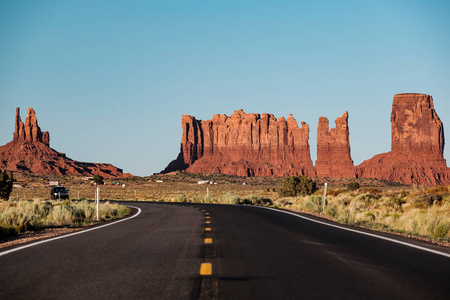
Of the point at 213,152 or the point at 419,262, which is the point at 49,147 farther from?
the point at 419,262

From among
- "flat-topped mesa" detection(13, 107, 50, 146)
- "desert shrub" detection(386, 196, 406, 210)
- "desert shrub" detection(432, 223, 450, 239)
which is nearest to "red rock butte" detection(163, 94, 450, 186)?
"flat-topped mesa" detection(13, 107, 50, 146)

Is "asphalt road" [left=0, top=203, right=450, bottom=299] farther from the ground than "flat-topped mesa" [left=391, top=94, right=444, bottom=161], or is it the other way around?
"flat-topped mesa" [left=391, top=94, right=444, bottom=161]

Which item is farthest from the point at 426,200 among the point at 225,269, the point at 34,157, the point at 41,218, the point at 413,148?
the point at 34,157

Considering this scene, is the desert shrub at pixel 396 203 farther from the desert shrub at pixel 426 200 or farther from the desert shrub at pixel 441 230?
the desert shrub at pixel 441 230

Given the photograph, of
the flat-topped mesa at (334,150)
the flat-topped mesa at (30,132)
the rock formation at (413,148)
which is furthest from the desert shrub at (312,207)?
the flat-topped mesa at (30,132)

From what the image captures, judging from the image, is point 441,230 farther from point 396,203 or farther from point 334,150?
point 334,150

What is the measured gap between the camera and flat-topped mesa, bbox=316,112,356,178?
153 metres

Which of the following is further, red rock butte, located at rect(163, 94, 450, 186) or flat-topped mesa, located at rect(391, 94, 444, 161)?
flat-topped mesa, located at rect(391, 94, 444, 161)

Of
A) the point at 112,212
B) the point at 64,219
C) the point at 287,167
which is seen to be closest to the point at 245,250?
the point at 64,219

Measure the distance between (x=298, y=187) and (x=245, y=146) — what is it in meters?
118

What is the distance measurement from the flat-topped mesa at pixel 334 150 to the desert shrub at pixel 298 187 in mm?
100804

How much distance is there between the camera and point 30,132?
166 metres

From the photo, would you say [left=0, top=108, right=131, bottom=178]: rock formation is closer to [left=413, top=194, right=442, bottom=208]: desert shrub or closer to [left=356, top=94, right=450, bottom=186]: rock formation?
[left=356, top=94, right=450, bottom=186]: rock formation

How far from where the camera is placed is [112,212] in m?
23.9
